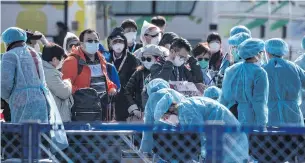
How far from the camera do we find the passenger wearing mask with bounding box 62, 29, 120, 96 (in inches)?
453

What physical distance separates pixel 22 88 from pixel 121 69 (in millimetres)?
2888

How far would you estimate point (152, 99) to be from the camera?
995cm

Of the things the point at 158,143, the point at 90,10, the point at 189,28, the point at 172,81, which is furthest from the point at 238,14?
the point at 158,143

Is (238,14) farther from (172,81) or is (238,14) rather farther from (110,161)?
(110,161)

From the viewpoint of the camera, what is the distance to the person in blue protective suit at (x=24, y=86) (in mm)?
9844

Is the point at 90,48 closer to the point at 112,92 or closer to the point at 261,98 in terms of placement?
the point at 112,92

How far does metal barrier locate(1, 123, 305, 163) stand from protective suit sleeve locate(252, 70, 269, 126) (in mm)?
270

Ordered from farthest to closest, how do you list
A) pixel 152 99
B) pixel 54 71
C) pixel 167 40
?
pixel 167 40, pixel 54 71, pixel 152 99

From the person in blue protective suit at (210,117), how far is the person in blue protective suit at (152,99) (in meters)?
0.28

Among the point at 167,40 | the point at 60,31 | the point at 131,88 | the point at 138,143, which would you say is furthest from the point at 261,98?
the point at 60,31

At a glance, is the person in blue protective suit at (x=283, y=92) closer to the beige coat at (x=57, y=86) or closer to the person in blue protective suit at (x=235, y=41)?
the person in blue protective suit at (x=235, y=41)

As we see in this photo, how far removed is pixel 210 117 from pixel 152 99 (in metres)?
1.10

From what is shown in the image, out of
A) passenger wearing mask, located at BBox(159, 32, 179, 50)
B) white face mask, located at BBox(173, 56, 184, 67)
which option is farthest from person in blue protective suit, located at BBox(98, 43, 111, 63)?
white face mask, located at BBox(173, 56, 184, 67)

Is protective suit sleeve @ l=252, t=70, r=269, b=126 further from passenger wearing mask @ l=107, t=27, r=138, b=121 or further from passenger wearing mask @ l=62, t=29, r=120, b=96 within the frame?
passenger wearing mask @ l=107, t=27, r=138, b=121
